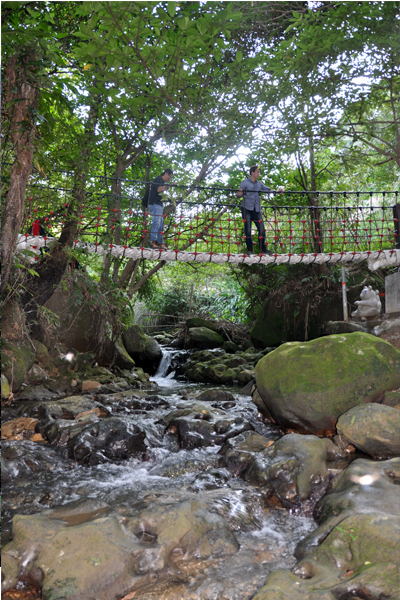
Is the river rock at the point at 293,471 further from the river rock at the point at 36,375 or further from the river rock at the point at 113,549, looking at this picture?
the river rock at the point at 36,375

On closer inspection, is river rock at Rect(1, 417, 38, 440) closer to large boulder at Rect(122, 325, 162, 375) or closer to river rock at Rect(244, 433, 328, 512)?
river rock at Rect(244, 433, 328, 512)

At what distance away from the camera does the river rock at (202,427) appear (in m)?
3.26

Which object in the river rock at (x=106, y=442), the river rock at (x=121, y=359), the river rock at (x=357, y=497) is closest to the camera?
the river rock at (x=357, y=497)

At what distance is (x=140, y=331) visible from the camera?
786 centimetres

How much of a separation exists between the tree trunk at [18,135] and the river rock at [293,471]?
80.4 inches

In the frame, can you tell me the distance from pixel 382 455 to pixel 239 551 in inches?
55.2

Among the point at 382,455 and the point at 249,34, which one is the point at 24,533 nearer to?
the point at 382,455

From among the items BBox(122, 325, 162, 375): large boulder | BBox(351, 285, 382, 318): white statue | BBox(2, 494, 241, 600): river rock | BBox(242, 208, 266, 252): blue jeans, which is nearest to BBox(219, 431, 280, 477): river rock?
BBox(2, 494, 241, 600): river rock

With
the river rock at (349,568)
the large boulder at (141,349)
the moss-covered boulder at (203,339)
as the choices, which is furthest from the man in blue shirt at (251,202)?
the river rock at (349,568)

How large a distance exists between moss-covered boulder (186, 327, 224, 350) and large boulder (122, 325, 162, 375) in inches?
38.0

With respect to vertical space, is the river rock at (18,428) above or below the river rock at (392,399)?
below

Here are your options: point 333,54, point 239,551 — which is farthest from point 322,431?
point 333,54

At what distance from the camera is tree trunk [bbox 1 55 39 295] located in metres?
1.94

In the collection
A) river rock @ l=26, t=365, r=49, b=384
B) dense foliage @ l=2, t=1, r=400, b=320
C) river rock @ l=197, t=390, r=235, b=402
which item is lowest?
river rock @ l=197, t=390, r=235, b=402
